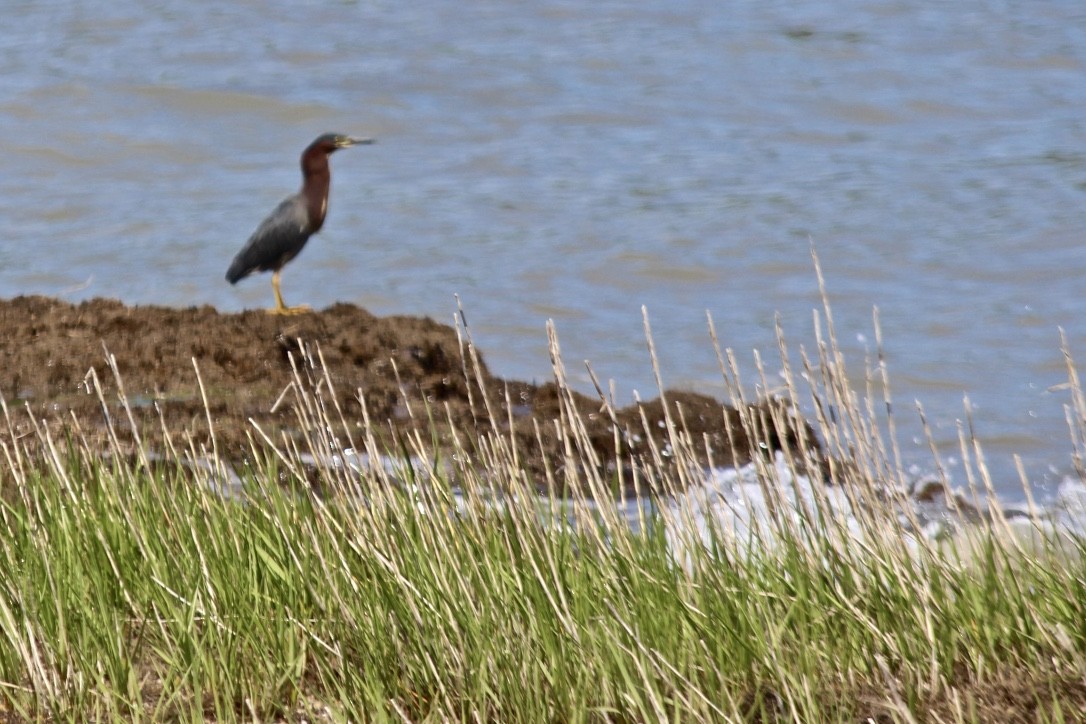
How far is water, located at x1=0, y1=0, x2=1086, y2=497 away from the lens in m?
10.6

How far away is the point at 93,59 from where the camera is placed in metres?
20.2

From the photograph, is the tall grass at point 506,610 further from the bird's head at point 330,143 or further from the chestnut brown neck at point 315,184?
the bird's head at point 330,143

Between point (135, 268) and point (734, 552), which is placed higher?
point (734, 552)

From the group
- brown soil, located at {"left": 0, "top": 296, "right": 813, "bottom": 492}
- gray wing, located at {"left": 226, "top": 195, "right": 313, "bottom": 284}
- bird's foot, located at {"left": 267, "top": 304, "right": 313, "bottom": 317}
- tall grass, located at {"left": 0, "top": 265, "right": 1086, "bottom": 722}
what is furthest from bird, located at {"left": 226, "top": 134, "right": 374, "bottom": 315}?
tall grass, located at {"left": 0, "top": 265, "right": 1086, "bottom": 722}

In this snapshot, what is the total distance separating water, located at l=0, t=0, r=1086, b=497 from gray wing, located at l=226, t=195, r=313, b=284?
158 centimetres

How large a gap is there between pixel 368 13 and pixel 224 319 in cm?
1655

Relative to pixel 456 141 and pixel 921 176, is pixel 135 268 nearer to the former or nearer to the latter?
pixel 456 141

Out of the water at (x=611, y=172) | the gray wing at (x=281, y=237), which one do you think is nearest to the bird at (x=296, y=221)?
the gray wing at (x=281, y=237)

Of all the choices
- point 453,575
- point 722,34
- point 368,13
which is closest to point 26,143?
point 368,13

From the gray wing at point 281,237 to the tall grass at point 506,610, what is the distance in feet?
16.4

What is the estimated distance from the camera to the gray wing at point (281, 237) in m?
8.54

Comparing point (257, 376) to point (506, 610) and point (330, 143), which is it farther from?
point (506, 610)

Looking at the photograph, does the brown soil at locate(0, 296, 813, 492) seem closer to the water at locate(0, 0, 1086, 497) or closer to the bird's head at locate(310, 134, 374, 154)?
the bird's head at locate(310, 134, 374, 154)

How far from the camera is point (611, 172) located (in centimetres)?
1605
